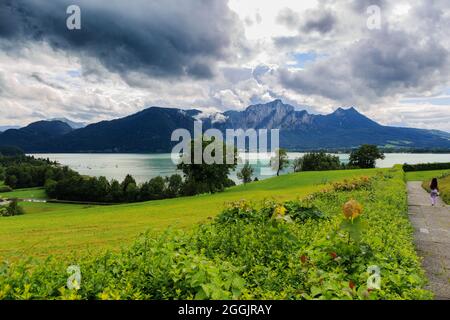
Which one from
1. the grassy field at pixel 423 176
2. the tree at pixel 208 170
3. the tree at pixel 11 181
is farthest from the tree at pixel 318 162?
the tree at pixel 11 181

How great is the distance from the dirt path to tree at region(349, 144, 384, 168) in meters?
98.5

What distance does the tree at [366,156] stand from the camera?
4539 inches

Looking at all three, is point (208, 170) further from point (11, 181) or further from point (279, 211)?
point (11, 181)

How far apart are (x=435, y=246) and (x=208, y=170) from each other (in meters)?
51.1

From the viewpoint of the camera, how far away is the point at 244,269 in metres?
6.66

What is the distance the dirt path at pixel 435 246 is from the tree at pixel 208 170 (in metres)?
42.6

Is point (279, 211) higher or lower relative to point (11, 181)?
higher

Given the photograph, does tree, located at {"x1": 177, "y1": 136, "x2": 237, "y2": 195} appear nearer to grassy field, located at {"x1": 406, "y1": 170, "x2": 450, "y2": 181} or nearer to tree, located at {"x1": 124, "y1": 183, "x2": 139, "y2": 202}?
grassy field, located at {"x1": 406, "y1": 170, "x2": 450, "y2": 181}

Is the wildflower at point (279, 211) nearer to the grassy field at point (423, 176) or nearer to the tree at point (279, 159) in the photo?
the grassy field at point (423, 176)

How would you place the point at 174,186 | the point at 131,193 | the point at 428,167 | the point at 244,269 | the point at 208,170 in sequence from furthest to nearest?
the point at 131,193 → the point at 174,186 → the point at 428,167 → the point at 208,170 → the point at 244,269

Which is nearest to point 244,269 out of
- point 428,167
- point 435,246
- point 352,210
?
point 352,210

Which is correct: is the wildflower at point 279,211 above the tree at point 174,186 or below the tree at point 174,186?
above
